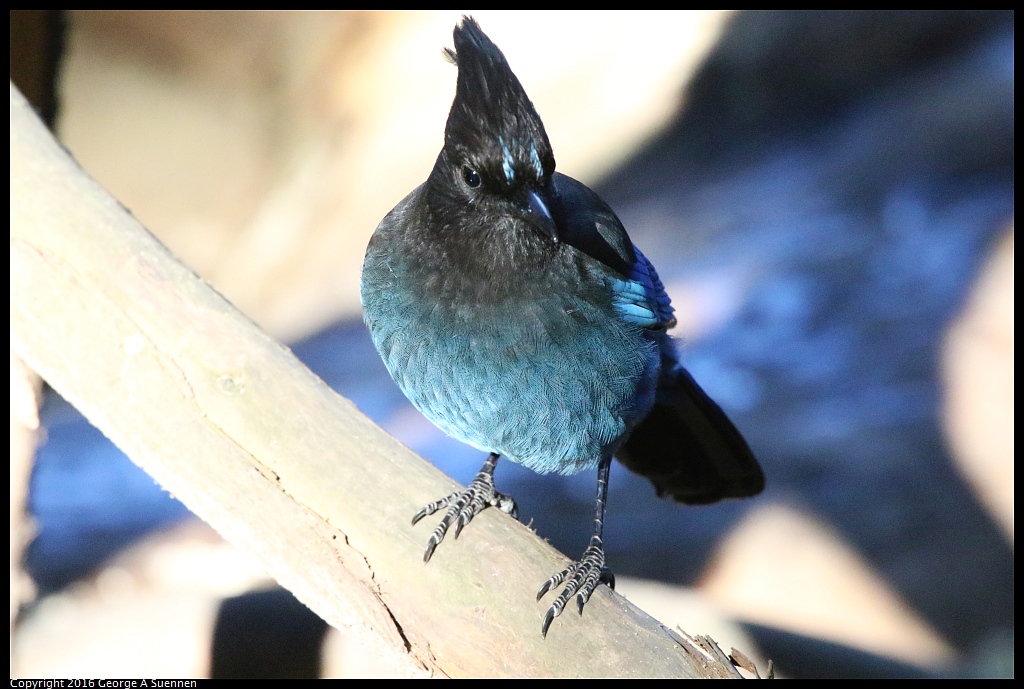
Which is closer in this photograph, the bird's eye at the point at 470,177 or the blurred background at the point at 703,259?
the bird's eye at the point at 470,177

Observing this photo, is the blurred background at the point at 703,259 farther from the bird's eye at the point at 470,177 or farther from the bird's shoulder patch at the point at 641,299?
the bird's eye at the point at 470,177

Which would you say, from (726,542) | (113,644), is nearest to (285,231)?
(113,644)

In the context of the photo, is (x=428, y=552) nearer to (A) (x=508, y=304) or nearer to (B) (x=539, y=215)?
(A) (x=508, y=304)

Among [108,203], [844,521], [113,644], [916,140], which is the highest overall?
[916,140]

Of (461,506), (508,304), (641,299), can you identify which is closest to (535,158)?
(508,304)

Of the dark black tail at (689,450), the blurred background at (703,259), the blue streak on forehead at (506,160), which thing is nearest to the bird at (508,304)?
the blue streak on forehead at (506,160)

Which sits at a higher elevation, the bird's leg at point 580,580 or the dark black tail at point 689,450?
the dark black tail at point 689,450

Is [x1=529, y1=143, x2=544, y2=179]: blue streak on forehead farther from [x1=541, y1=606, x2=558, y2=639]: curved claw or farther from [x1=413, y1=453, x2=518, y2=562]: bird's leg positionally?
[x1=541, y1=606, x2=558, y2=639]: curved claw

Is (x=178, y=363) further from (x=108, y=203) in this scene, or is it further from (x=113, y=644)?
(x=113, y=644)
